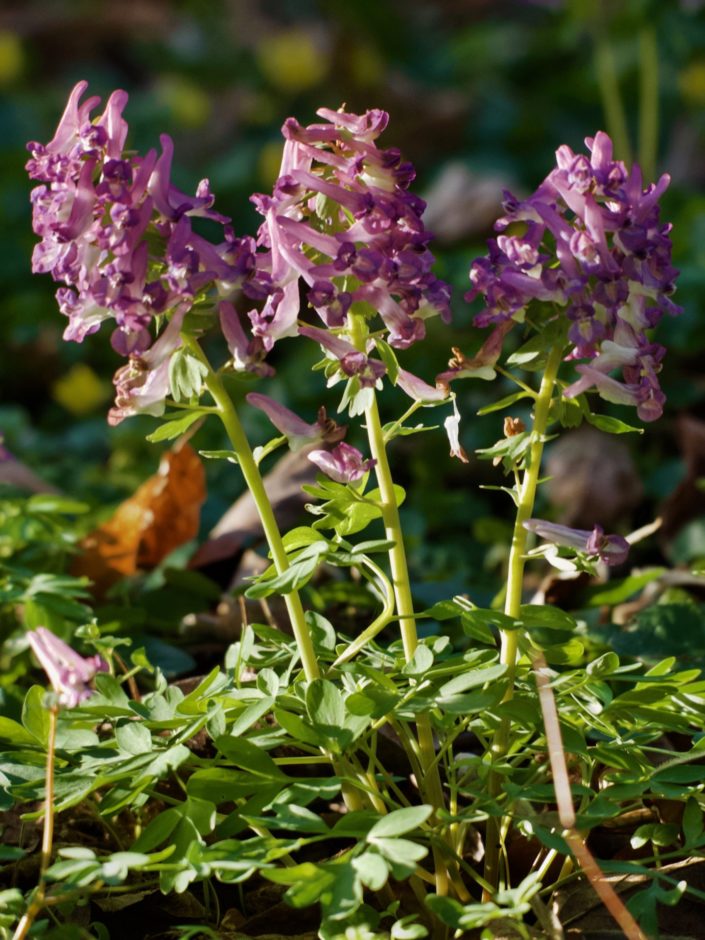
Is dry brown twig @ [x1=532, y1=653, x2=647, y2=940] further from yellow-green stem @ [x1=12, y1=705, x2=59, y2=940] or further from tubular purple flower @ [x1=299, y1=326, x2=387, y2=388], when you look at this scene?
yellow-green stem @ [x1=12, y1=705, x2=59, y2=940]

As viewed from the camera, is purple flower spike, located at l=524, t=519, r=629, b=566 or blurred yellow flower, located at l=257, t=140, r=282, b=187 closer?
purple flower spike, located at l=524, t=519, r=629, b=566

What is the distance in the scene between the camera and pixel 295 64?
722 cm

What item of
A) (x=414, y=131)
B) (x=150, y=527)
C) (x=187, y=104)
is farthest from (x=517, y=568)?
(x=187, y=104)

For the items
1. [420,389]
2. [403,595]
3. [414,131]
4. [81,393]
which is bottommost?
[81,393]

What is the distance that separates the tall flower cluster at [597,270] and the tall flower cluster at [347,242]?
0.09 m

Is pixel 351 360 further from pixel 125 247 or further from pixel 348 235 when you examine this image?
pixel 125 247

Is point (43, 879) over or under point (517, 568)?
under

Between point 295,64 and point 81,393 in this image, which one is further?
point 295,64

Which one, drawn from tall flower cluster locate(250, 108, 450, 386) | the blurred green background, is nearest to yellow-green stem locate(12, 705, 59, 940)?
tall flower cluster locate(250, 108, 450, 386)

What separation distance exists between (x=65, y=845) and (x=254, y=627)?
0.43 meters

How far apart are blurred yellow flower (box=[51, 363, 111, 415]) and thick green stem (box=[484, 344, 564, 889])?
3.13m

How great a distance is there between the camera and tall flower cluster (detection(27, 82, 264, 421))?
1371mm

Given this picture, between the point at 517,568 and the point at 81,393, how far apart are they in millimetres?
3169

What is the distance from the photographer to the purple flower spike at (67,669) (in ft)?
4.42
